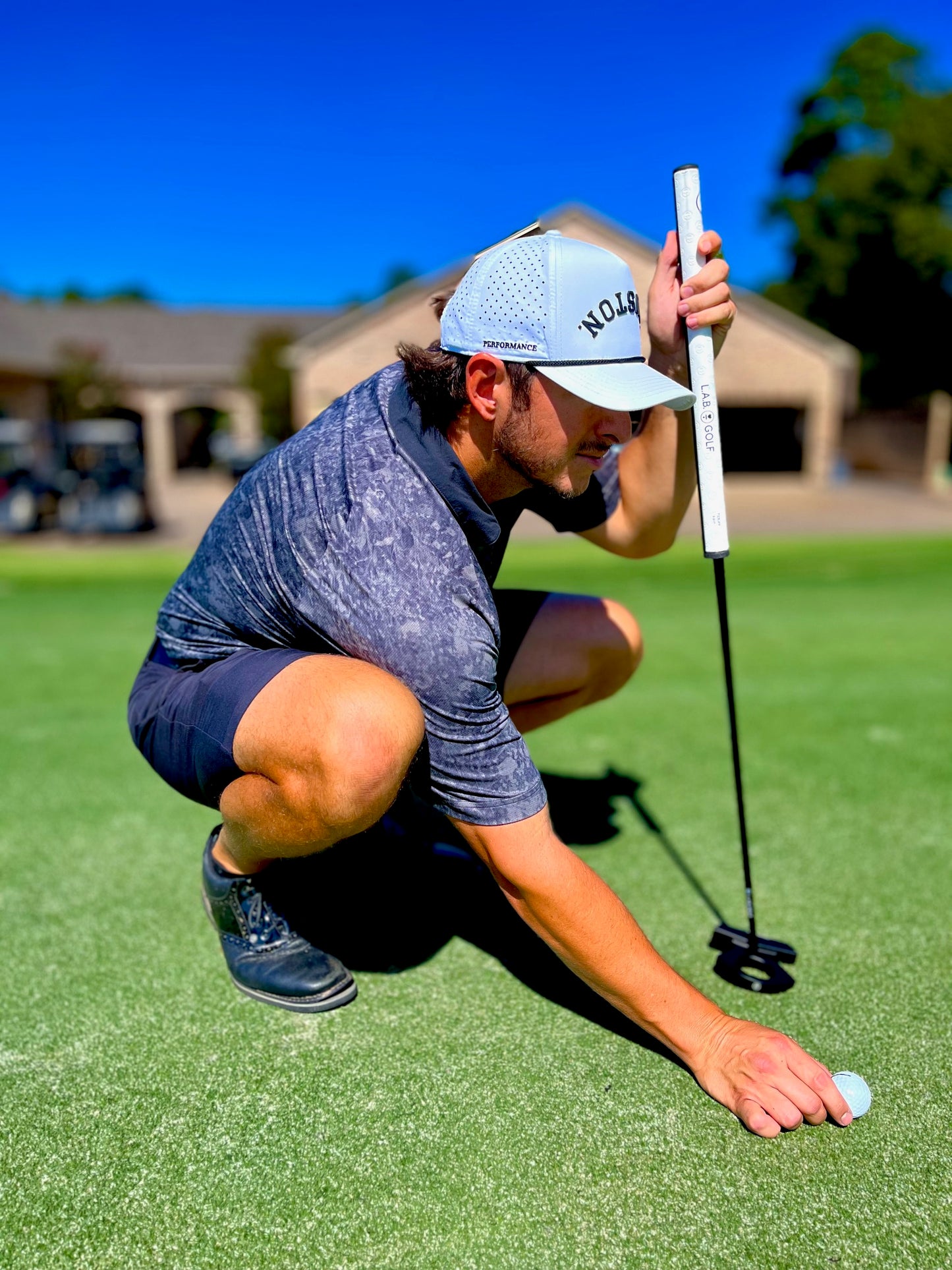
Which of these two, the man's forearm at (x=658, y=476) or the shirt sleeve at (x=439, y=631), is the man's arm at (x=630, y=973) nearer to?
the shirt sleeve at (x=439, y=631)

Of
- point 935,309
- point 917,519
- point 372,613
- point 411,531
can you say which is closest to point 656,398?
point 411,531

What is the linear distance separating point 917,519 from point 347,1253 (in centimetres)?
1769

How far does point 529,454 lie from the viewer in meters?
1.73

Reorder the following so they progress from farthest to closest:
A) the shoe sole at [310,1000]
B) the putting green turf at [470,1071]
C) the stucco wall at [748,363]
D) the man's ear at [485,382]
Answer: the stucco wall at [748,363]
the shoe sole at [310,1000]
the man's ear at [485,382]
the putting green turf at [470,1071]

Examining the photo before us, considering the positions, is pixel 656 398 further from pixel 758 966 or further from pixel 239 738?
pixel 758 966

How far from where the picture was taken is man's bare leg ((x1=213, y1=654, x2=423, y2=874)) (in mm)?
1633

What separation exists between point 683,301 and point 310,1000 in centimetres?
151

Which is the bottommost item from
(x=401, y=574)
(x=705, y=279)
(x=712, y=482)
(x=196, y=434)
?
(x=401, y=574)

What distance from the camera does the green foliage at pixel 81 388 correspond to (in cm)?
2445

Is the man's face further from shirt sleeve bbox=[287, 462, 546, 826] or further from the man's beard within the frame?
shirt sleeve bbox=[287, 462, 546, 826]

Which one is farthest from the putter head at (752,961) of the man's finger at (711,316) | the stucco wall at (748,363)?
the stucco wall at (748,363)

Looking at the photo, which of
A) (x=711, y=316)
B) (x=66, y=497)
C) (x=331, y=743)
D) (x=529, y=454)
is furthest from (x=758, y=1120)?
(x=66, y=497)

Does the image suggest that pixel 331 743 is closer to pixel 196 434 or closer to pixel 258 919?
pixel 258 919

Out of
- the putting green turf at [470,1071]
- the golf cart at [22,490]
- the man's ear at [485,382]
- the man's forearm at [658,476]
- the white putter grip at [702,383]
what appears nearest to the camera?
the putting green turf at [470,1071]
